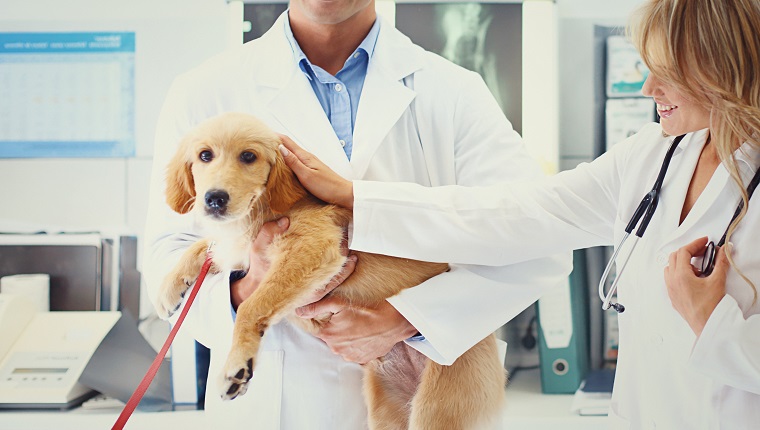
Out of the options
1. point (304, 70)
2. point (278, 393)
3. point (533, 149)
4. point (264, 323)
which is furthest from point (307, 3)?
point (533, 149)

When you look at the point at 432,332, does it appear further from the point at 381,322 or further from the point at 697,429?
the point at 697,429

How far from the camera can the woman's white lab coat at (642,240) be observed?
3.71 feet

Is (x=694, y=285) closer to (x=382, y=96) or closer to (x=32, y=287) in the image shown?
(x=382, y=96)

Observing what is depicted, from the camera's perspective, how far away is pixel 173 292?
4.51ft

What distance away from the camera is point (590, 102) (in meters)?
2.31

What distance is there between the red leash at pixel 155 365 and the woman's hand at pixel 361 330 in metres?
0.22

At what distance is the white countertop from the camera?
6.67 ft

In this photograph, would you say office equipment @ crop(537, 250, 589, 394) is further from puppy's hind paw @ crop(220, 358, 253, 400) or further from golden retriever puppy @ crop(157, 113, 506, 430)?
puppy's hind paw @ crop(220, 358, 253, 400)

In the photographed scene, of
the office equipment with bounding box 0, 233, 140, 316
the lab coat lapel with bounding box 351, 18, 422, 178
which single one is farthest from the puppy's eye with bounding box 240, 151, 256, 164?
the office equipment with bounding box 0, 233, 140, 316

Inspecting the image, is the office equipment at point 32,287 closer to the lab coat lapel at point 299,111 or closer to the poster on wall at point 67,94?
the poster on wall at point 67,94

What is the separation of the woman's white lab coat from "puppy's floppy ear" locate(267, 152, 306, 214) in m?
0.13

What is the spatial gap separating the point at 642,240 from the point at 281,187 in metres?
0.69

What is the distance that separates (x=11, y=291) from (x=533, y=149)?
172 centimetres

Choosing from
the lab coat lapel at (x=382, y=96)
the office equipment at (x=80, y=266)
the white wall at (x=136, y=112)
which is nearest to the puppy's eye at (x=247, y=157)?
the lab coat lapel at (x=382, y=96)
